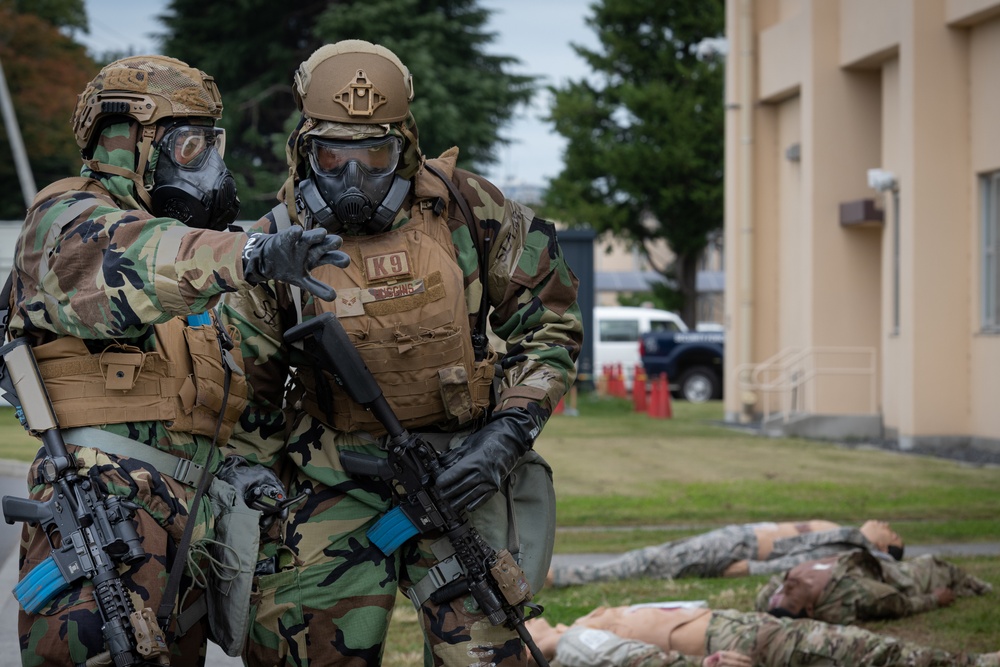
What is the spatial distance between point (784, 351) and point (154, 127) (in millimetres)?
15779

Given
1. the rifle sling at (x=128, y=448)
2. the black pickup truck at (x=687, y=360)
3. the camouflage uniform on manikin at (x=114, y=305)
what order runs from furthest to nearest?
the black pickup truck at (x=687, y=360) → the rifle sling at (x=128, y=448) → the camouflage uniform on manikin at (x=114, y=305)

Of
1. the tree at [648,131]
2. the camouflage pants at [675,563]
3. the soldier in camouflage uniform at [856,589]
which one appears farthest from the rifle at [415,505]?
the tree at [648,131]

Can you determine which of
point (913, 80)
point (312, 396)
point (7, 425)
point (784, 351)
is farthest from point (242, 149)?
point (312, 396)

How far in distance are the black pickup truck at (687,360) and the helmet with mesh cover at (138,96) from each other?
80.0 ft

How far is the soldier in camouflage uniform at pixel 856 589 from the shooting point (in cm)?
591

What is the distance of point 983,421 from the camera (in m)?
14.7

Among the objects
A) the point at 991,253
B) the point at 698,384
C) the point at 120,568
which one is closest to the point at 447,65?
the point at 698,384

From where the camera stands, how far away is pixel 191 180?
3559 millimetres

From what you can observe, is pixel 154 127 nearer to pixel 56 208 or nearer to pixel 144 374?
pixel 56 208

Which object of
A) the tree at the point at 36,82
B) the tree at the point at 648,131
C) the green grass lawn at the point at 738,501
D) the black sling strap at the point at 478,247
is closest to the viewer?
the black sling strap at the point at 478,247

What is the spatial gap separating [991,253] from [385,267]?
1238 cm

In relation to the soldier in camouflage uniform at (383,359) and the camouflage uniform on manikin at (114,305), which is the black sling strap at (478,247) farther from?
the camouflage uniform on manikin at (114,305)

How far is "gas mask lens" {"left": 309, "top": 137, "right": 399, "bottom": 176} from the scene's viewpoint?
3.73 meters

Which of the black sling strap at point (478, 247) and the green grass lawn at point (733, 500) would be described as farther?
the green grass lawn at point (733, 500)
